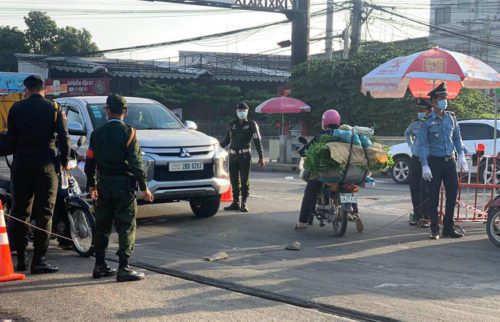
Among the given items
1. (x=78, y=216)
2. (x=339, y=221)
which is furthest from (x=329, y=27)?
(x=78, y=216)

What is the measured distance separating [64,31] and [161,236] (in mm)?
47469

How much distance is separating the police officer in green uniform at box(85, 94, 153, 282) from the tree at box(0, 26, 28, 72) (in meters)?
46.5

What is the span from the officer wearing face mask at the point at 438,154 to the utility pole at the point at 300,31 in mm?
21452

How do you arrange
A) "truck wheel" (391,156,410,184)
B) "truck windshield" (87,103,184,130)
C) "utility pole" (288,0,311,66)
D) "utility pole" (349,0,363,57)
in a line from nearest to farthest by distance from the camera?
"truck windshield" (87,103,184,130)
"truck wheel" (391,156,410,184)
"utility pole" (349,0,363,57)
"utility pole" (288,0,311,66)

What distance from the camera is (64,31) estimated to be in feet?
173

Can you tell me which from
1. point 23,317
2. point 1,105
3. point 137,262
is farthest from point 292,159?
point 23,317

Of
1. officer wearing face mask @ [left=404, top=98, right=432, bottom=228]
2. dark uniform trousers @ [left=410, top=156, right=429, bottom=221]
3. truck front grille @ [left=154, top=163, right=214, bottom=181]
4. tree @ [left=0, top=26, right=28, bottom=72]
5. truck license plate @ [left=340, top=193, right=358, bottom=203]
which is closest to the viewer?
truck license plate @ [left=340, top=193, right=358, bottom=203]

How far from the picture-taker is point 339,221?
8.62 m

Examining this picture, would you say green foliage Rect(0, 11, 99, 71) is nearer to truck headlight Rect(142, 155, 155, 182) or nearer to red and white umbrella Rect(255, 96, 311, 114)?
red and white umbrella Rect(255, 96, 311, 114)

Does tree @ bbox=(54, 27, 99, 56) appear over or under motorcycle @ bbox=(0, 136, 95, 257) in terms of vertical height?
over

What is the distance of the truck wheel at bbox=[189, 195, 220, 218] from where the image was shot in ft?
33.7

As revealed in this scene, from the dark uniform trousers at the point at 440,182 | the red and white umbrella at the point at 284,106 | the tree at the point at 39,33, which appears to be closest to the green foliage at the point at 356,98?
the red and white umbrella at the point at 284,106

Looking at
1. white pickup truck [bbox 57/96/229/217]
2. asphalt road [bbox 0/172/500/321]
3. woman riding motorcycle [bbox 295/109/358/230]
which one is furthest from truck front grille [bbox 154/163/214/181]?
woman riding motorcycle [bbox 295/109/358/230]

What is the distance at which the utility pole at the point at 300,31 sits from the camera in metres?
29.6
